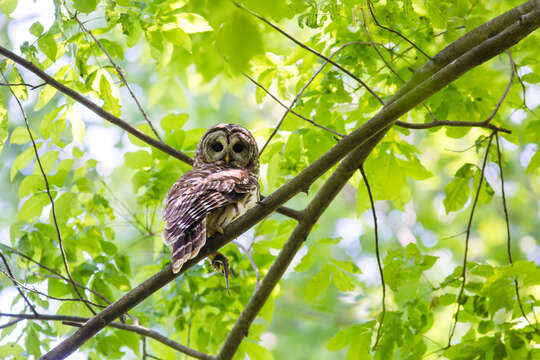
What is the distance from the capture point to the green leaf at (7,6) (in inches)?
99.0

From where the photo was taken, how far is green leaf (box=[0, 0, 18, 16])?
99.0 inches

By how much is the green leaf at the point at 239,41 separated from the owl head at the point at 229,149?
290 cm

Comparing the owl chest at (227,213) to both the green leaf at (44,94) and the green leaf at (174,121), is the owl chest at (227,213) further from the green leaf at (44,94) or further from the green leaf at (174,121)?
the green leaf at (44,94)

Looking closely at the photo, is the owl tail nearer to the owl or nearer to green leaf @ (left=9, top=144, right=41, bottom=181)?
the owl

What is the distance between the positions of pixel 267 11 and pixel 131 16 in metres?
2.24

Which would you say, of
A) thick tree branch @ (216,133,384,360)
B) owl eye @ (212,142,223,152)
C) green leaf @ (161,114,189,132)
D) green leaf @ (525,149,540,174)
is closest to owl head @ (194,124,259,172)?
owl eye @ (212,142,223,152)

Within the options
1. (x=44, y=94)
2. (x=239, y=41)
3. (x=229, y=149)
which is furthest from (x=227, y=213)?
(x=239, y=41)

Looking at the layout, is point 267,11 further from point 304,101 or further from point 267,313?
point 267,313

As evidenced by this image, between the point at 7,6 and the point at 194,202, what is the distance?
130 centimetres

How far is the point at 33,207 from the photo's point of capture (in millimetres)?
3209

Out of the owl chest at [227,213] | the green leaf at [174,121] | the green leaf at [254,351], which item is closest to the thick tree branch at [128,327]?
the green leaf at [254,351]

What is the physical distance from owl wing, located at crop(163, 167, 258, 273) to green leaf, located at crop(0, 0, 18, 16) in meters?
1.25

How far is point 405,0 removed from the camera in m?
2.47

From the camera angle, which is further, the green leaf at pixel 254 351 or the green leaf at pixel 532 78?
the green leaf at pixel 254 351
